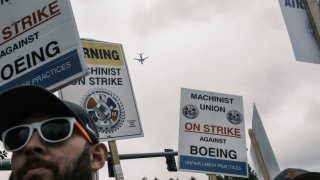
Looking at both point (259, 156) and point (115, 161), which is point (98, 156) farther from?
point (259, 156)

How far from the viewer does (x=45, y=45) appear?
3.77 metres

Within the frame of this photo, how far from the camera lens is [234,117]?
1009 centimetres

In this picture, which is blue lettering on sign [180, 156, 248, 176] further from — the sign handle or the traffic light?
the traffic light

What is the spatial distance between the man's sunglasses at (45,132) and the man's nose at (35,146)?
14 mm

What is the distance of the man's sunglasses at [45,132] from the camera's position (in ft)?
6.70

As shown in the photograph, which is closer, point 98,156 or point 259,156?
point 98,156

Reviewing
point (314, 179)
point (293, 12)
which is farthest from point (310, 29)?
point (314, 179)

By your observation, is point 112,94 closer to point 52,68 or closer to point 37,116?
point 52,68

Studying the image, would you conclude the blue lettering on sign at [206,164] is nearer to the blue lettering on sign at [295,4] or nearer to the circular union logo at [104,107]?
the circular union logo at [104,107]

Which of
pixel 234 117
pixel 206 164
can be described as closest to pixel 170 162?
pixel 234 117

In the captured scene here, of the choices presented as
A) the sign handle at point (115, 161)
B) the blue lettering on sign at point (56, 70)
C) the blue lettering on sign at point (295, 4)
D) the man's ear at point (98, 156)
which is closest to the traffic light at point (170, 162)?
the sign handle at point (115, 161)

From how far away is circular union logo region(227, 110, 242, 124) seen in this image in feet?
32.9

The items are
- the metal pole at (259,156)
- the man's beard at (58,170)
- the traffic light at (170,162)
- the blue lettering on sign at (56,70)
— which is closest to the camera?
the man's beard at (58,170)

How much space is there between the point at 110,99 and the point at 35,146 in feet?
13.0
